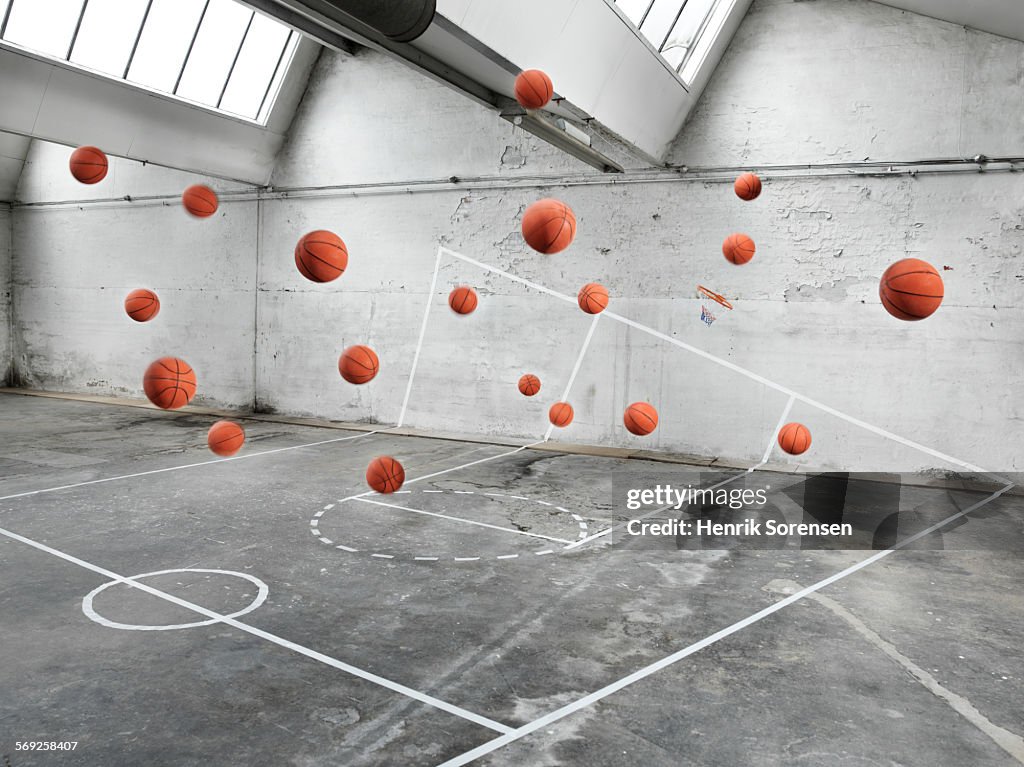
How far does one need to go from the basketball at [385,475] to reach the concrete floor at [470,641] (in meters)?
0.33

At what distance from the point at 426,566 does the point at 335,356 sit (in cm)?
915

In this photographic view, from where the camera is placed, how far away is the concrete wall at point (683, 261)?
1084 cm

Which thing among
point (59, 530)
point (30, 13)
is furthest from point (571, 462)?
point (30, 13)

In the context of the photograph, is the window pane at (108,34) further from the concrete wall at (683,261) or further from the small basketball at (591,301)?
the small basketball at (591,301)

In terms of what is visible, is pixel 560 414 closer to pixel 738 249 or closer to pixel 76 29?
pixel 738 249

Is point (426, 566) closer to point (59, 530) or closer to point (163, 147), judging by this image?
point (59, 530)

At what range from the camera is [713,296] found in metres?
12.2

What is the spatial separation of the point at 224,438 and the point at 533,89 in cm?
465

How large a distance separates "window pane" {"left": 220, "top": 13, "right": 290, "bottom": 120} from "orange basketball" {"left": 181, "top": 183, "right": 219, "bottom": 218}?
6.70m

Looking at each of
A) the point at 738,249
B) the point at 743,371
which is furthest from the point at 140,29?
the point at 743,371

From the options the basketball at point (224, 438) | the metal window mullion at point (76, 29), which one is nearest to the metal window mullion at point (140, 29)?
the metal window mullion at point (76, 29)

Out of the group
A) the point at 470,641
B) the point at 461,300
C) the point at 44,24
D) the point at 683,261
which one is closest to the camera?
the point at 470,641

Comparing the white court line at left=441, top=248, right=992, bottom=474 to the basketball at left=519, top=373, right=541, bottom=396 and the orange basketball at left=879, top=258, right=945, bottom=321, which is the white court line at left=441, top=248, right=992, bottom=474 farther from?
the orange basketball at left=879, top=258, right=945, bottom=321

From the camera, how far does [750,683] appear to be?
466 cm
